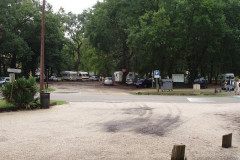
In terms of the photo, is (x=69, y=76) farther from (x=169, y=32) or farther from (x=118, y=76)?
(x=169, y=32)

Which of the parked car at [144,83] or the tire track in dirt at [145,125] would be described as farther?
the parked car at [144,83]

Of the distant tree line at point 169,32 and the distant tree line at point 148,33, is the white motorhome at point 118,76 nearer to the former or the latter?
the distant tree line at point 148,33

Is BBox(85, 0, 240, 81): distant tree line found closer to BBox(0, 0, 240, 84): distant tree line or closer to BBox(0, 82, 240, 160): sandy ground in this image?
BBox(0, 0, 240, 84): distant tree line

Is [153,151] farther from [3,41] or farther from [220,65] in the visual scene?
[220,65]

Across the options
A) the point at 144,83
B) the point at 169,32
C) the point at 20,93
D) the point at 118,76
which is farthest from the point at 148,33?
the point at 118,76

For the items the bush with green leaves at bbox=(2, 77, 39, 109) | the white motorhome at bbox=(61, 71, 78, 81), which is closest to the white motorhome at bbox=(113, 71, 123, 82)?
the white motorhome at bbox=(61, 71, 78, 81)

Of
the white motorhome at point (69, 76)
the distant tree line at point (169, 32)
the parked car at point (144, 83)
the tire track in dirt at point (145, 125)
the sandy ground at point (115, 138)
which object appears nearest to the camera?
the sandy ground at point (115, 138)

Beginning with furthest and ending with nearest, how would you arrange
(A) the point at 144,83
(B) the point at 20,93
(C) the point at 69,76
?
(C) the point at 69,76, (A) the point at 144,83, (B) the point at 20,93

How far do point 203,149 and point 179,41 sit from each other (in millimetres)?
30374

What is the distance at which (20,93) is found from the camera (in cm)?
1402

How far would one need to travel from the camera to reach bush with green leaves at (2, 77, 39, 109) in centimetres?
1398

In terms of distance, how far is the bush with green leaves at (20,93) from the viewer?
13977 millimetres

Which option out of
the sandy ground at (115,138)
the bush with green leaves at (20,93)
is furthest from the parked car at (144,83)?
the sandy ground at (115,138)

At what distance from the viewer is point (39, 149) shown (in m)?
6.26
